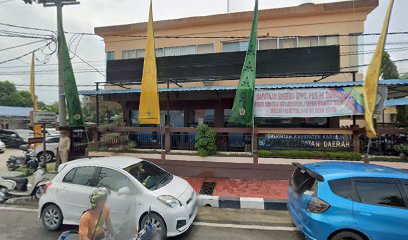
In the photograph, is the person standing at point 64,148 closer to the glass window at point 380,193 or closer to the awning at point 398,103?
the glass window at point 380,193

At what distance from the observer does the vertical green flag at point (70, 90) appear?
957 cm

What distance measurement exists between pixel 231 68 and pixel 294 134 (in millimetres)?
4113

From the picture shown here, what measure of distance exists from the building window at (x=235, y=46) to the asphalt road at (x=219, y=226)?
8.81 metres

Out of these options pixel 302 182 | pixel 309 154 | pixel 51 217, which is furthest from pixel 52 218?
pixel 309 154

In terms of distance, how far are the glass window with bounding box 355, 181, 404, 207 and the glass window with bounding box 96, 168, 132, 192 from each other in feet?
13.0

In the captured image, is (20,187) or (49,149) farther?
(49,149)

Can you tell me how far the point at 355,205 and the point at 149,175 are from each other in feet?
12.3

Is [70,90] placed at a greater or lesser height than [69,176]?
greater

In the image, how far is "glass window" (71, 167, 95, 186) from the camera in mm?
4688

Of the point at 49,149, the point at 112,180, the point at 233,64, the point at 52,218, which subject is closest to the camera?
the point at 112,180

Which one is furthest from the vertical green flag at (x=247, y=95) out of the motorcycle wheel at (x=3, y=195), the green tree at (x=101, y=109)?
the green tree at (x=101, y=109)

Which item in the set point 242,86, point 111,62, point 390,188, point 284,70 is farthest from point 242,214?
point 111,62

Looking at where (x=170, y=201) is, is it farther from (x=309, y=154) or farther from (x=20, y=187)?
(x=309, y=154)

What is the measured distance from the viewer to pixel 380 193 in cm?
364
